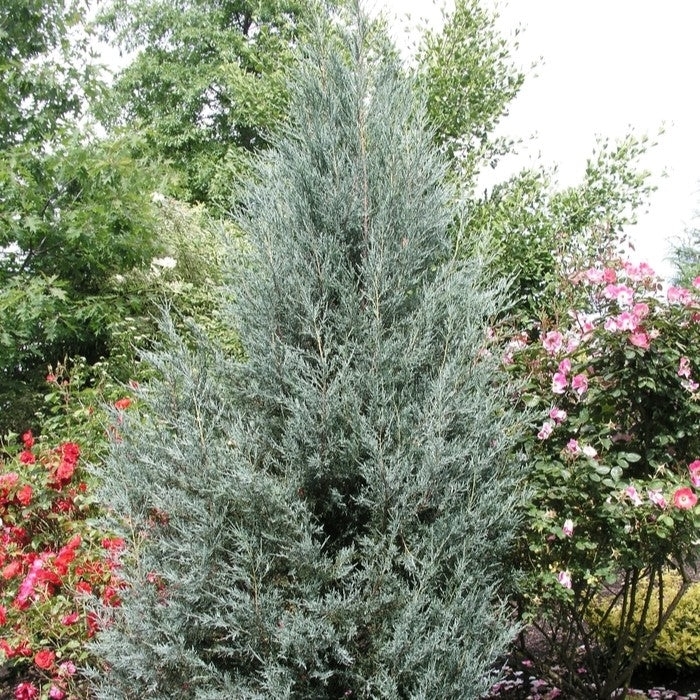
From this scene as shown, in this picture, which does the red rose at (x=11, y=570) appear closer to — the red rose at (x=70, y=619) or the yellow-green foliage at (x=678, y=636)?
the red rose at (x=70, y=619)

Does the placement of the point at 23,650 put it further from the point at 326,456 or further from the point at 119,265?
the point at 119,265

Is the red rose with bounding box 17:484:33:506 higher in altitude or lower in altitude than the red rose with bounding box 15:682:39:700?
higher

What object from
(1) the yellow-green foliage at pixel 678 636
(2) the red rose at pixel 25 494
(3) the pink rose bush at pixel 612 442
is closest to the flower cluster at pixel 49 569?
(2) the red rose at pixel 25 494

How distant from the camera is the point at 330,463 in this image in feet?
9.55

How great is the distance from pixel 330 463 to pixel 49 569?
2.31m

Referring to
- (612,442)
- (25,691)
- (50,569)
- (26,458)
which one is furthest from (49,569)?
(612,442)

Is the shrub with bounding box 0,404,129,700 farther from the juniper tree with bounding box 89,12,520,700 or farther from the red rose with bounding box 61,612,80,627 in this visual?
the juniper tree with bounding box 89,12,520,700

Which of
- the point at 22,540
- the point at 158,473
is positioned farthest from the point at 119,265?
the point at 158,473

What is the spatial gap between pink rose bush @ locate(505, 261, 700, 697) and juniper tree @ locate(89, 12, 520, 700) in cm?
32

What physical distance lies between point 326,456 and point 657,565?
187cm

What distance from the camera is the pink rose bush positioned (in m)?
3.25

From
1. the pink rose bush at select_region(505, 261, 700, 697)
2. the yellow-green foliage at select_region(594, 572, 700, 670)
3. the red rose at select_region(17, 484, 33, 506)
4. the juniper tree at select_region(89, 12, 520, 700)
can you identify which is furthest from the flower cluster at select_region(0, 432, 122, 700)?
the yellow-green foliage at select_region(594, 572, 700, 670)

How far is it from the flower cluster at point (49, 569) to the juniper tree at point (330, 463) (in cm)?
78

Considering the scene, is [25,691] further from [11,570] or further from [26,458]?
[26,458]
